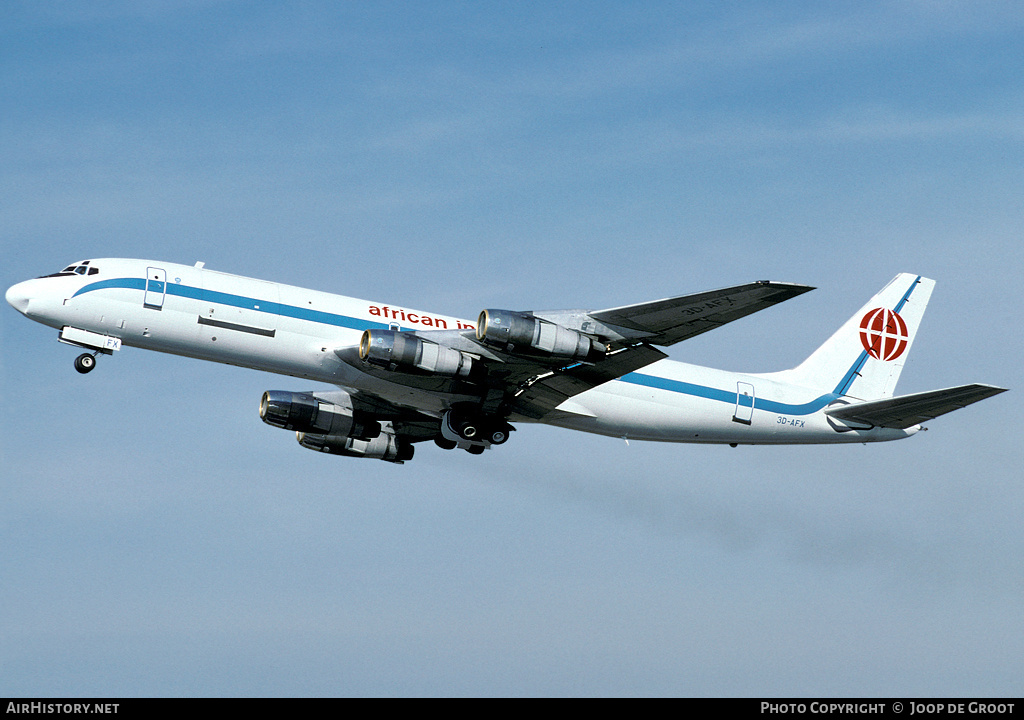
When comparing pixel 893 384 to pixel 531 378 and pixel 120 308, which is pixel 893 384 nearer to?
pixel 531 378

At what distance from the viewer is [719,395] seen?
44750mm

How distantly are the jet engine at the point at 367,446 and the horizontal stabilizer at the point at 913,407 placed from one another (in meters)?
17.6

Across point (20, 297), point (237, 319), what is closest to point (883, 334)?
point (237, 319)

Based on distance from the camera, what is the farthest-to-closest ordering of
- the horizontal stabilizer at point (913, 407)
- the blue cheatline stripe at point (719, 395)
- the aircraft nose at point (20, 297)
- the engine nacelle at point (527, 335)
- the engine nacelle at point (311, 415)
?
1. the engine nacelle at point (311, 415)
2. the blue cheatline stripe at point (719, 395)
3. the horizontal stabilizer at point (913, 407)
4. the aircraft nose at point (20, 297)
5. the engine nacelle at point (527, 335)

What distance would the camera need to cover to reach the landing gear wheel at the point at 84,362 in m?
38.8

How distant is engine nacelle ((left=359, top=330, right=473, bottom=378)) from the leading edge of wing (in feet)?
16.2

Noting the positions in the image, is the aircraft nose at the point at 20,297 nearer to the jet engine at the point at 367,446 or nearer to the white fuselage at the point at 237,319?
the white fuselage at the point at 237,319

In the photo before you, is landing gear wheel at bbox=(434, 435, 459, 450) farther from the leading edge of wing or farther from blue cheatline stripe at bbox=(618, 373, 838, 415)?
the leading edge of wing

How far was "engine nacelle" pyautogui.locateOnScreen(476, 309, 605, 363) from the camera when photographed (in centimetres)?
3716

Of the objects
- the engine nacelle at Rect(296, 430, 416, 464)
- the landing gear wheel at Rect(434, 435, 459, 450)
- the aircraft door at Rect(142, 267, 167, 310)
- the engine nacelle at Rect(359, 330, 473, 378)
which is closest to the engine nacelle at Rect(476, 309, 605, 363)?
the engine nacelle at Rect(359, 330, 473, 378)

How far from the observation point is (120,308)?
38281 mm

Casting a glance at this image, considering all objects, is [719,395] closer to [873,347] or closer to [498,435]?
[498,435]

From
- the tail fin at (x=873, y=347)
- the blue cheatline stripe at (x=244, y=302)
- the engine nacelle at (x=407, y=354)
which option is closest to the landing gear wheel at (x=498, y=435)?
the engine nacelle at (x=407, y=354)

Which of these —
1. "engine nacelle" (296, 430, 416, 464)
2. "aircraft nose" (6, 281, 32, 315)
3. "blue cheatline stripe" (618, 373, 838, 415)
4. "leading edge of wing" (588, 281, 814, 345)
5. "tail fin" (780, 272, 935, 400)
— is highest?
"tail fin" (780, 272, 935, 400)
